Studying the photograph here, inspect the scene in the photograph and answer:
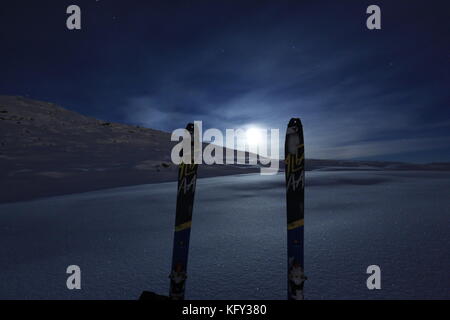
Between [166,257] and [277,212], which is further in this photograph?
[277,212]

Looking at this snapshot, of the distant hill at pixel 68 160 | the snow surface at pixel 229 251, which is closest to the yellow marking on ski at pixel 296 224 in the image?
the snow surface at pixel 229 251

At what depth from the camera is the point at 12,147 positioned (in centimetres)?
1825

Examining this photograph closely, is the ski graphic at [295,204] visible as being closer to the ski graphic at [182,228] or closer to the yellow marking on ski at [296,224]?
the yellow marking on ski at [296,224]

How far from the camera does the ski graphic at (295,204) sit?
2707mm

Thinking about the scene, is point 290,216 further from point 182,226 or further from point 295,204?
point 182,226

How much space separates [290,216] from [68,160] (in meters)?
18.4

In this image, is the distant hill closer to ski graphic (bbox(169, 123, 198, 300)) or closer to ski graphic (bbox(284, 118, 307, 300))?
ski graphic (bbox(169, 123, 198, 300))

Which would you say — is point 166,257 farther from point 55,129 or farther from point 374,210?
point 55,129

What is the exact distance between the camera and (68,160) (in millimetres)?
16359

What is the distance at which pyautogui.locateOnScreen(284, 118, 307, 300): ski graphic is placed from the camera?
8.88 feet

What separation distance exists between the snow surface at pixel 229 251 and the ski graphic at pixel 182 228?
167 millimetres
